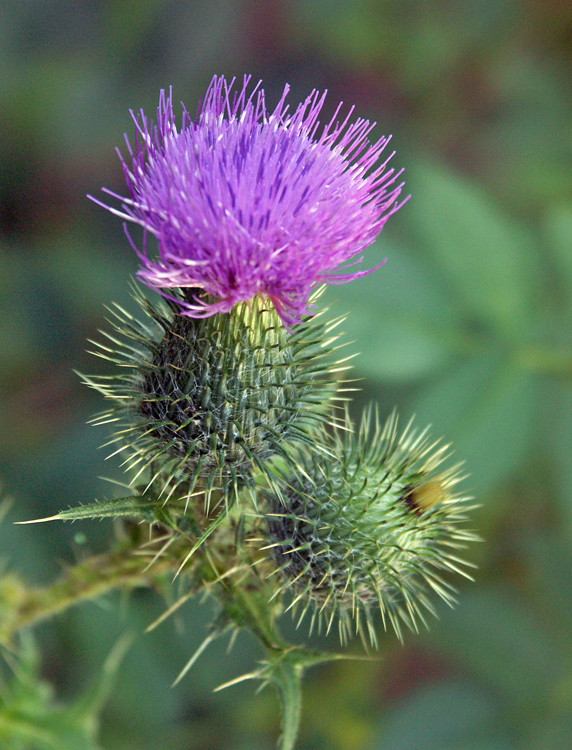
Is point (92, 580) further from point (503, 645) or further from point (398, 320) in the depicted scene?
point (503, 645)

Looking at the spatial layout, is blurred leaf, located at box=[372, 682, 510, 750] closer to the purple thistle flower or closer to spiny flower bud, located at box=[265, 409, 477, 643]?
spiny flower bud, located at box=[265, 409, 477, 643]

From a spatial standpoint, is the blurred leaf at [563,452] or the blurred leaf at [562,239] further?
the blurred leaf at [562,239]

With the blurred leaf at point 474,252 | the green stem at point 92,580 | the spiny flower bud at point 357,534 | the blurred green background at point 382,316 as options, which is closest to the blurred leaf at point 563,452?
the blurred green background at point 382,316

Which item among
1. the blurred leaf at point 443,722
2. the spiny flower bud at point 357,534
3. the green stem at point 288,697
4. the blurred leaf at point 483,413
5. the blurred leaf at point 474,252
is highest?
the blurred leaf at point 474,252

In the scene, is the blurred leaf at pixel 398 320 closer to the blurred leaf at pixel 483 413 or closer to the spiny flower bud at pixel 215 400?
the blurred leaf at pixel 483 413

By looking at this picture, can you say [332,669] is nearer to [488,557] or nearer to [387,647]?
[387,647]

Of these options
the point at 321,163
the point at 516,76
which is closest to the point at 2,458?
the point at 321,163
